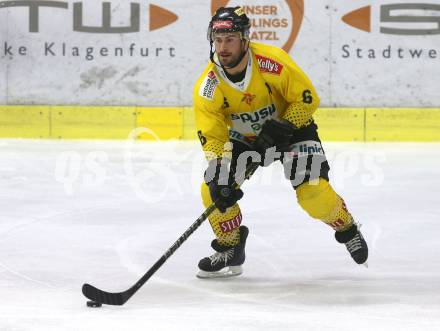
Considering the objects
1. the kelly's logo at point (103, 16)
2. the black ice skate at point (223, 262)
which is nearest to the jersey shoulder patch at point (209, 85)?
the black ice skate at point (223, 262)

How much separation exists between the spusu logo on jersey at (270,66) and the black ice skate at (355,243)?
0.67 metres

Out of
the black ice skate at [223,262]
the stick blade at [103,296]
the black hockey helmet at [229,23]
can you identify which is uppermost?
the black hockey helmet at [229,23]

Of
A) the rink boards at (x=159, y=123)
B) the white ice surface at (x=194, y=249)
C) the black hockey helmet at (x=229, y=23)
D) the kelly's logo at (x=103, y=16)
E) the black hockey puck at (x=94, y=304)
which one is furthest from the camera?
the kelly's logo at (x=103, y=16)

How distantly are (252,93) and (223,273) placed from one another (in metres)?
0.70

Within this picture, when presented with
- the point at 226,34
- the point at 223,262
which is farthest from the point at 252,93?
the point at 223,262

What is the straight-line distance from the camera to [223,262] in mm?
4016

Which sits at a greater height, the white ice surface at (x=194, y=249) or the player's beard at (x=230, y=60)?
the player's beard at (x=230, y=60)

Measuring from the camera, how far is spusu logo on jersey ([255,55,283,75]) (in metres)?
3.79

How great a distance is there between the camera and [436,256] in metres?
4.35

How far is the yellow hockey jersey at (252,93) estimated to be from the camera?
380 centimetres

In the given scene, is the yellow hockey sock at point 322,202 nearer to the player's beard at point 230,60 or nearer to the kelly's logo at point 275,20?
the player's beard at point 230,60

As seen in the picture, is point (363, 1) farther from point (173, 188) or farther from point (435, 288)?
point (435, 288)

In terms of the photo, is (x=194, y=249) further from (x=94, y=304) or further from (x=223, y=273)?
(x=94, y=304)

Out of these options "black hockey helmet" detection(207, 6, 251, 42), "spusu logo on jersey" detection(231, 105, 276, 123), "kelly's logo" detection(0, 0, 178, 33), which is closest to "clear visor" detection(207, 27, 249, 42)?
"black hockey helmet" detection(207, 6, 251, 42)
